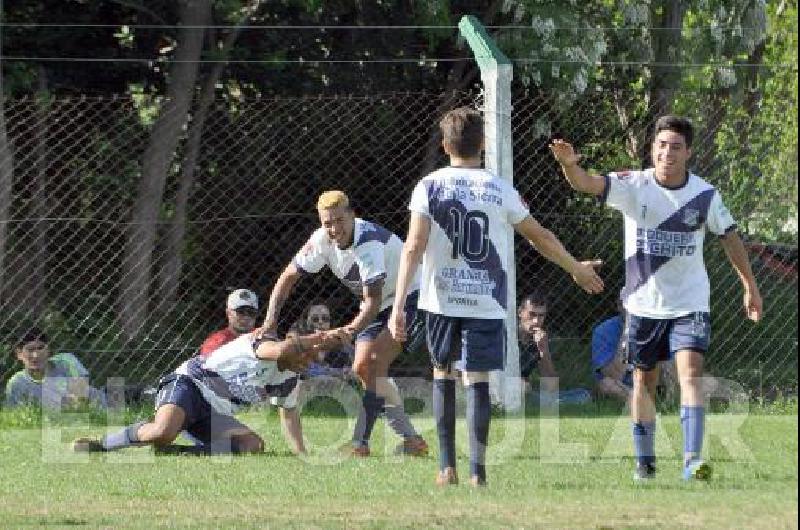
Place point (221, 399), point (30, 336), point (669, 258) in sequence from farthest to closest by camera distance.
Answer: point (30, 336) < point (221, 399) < point (669, 258)

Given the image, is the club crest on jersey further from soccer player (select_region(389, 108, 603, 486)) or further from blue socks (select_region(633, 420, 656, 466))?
blue socks (select_region(633, 420, 656, 466))

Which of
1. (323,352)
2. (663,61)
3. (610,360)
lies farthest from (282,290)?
(663,61)

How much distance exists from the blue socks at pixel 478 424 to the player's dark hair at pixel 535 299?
5.37 m

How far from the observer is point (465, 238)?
27.9 ft

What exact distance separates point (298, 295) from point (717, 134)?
367 centimetres

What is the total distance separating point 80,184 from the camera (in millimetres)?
14422

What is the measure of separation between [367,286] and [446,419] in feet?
6.43

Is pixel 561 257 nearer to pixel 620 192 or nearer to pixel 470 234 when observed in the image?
pixel 470 234

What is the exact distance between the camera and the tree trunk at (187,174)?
563 inches

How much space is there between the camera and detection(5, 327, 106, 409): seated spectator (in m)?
13.0

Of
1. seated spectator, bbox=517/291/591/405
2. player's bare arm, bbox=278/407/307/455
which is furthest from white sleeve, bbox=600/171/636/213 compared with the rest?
seated spectator, bbox=517/291/591/405

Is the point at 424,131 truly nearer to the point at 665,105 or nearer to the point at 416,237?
the point at 665,105

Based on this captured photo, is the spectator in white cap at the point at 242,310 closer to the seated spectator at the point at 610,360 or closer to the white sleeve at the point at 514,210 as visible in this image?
the seated spectator at the point at 610,360

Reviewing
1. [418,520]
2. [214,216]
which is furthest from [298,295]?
[418,520]
